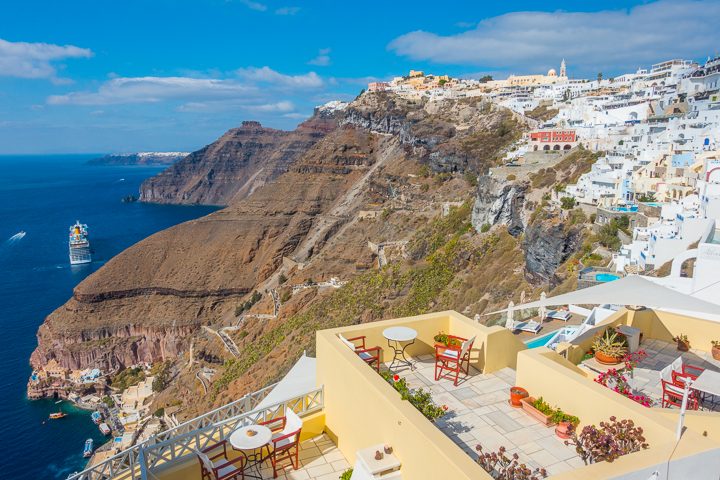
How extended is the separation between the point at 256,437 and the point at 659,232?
797 inches

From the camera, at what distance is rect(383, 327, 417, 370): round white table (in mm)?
7652

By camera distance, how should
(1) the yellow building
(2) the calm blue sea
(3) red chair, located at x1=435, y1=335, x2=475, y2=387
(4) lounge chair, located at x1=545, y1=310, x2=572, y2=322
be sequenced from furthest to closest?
(2) the calm blue sea, (4) lounge chair, located at x1=545, y1=310, x2=572, y2=322, (3) red chair, located at x1=435, y1=335, x2=475, y2=387, (1) the yellow building

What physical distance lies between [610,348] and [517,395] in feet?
9.00

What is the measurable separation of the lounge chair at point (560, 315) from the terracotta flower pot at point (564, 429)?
962 cm

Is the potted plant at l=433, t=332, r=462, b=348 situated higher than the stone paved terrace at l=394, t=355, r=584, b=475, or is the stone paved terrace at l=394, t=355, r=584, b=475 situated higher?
the potted plant at l=433, t=332, r=462, b=348

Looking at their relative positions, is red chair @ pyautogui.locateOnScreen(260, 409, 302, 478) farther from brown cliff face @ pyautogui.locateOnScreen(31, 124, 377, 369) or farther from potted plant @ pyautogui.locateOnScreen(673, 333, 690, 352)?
brown cliff face @ pyautogui.locateOnScreen(31, 124, 377, 369)

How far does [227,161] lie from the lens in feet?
546

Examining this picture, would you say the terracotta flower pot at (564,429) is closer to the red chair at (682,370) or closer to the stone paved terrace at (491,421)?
the stone paved terrace at (491,421)

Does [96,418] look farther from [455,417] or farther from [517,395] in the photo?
[517,395]

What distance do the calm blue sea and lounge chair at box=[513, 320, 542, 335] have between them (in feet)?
107

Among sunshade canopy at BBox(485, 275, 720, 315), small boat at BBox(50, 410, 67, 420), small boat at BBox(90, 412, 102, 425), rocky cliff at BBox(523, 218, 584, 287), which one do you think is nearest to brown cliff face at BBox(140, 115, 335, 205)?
small boat at BBox(50, 410, 67, 420)

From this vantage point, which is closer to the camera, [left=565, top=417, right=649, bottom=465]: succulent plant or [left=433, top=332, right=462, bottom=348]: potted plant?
[left=565, top=417, right=649, bottom=465]: succulent plant

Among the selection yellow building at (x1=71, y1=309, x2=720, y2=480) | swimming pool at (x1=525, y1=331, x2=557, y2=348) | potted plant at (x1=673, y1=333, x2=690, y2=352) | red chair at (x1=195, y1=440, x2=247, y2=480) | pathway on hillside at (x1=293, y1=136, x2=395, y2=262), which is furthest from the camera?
pathway on hillside at (x1=293, y1=136, x2=395, y2=262)

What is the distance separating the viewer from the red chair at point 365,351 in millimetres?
7572
